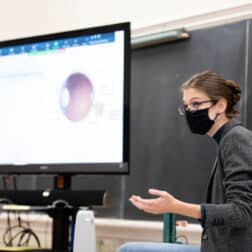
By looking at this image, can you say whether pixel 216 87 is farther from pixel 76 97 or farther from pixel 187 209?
pixel 76 97

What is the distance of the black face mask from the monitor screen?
403 millimetres

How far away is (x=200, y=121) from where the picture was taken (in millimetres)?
1681

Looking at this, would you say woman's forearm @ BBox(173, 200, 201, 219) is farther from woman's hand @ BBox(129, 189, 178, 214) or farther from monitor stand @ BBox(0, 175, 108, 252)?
monitor stand @ BBox(0, 175, 108, 252)

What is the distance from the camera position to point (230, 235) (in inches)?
58.5

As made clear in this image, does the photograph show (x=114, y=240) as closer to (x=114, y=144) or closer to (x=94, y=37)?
(x=114, y=144)

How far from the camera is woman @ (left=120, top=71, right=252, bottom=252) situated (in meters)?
1.42

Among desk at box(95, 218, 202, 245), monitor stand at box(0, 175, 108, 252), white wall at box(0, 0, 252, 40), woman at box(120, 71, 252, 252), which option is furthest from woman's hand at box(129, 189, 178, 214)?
white wall at box(0, 0, 252, 40)

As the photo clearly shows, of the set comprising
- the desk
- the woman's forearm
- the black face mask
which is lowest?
the desk

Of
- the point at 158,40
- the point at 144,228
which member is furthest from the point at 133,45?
the point at 144,228

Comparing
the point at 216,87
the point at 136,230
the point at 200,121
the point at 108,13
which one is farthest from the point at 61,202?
the point at 108,13

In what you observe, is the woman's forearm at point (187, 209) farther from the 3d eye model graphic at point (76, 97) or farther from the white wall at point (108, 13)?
the white wall at point (108, 13)

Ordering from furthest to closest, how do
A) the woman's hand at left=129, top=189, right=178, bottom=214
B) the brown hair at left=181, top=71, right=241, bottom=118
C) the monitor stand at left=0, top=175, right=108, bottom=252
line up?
the monitor stand at left=0, top=175, right=108, bottom=252, the brown hair at left=181, top=71, right=241, bottom=118, the woman's hand at left=129, top=189, right=178, bottom=214

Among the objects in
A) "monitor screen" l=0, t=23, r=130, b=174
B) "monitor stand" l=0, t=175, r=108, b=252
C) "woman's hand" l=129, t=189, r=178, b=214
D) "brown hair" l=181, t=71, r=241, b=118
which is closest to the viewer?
"woman's hand" l=129, t=189, r=178, b=214

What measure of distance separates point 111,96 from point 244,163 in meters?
0.79
